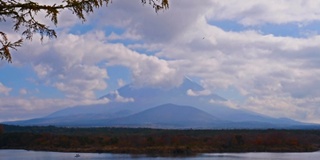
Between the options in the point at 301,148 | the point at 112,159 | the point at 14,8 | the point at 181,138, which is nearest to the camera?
the point at 14,8

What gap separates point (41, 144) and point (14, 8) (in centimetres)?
6809

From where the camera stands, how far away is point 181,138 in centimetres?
6850

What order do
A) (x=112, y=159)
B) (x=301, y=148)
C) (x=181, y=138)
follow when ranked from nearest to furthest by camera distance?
(x=112, y=159), (x=301, y=148), (x=181, y=138)

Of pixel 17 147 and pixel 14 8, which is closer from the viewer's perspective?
pixel 14 8

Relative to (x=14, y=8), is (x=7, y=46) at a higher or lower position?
lower

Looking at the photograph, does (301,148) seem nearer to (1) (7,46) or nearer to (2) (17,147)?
(2) (17,147)

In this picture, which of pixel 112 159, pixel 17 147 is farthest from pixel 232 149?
pixel 17 147

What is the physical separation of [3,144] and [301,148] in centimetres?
4037

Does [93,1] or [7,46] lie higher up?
[93,1]

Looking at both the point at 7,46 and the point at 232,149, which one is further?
the point at 232,149

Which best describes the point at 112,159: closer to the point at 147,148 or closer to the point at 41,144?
the point at 147,148

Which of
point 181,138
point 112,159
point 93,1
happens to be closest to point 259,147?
point 181,138

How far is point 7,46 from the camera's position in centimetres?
392

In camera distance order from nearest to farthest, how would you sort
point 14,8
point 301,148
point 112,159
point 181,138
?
point 14,8 → point 112,159 → point 301,148 → point 181,138
